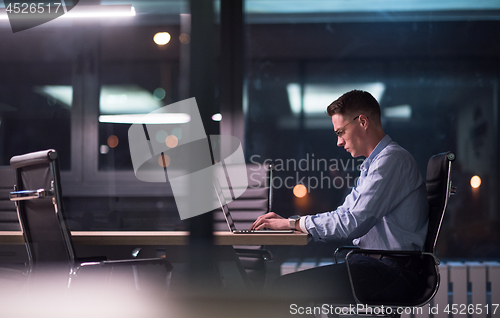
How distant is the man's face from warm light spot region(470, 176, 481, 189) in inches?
108

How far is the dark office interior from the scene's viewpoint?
14.0ft

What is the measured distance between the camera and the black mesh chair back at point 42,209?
6.18 feet

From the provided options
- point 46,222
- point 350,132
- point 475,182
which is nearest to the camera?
point 46,222

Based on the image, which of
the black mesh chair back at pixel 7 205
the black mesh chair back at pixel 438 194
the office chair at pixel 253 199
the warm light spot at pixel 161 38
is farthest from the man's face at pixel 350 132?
the warm light spot at pixel 161 38

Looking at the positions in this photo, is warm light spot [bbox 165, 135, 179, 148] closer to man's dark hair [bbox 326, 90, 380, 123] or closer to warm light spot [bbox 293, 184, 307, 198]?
warm light spot [bbox 293, 184, 307, 198]

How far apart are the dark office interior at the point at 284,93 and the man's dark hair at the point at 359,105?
2204 millimetres

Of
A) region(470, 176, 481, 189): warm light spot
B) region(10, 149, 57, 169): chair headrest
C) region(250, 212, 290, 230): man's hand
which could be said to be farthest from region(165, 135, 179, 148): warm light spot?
region(470, 176, 481, 189): warm light spot

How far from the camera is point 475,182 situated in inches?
167

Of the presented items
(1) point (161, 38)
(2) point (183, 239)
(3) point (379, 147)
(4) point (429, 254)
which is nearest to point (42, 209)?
(2) point (183, 239)

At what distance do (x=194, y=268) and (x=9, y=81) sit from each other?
13.3 feet

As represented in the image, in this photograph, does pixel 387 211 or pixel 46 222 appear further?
pixel 46 222

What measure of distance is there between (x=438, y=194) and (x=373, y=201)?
0.32 metres

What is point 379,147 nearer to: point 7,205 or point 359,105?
point 359,105

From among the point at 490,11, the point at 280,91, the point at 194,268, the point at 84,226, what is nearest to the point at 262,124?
the point at 280,91
